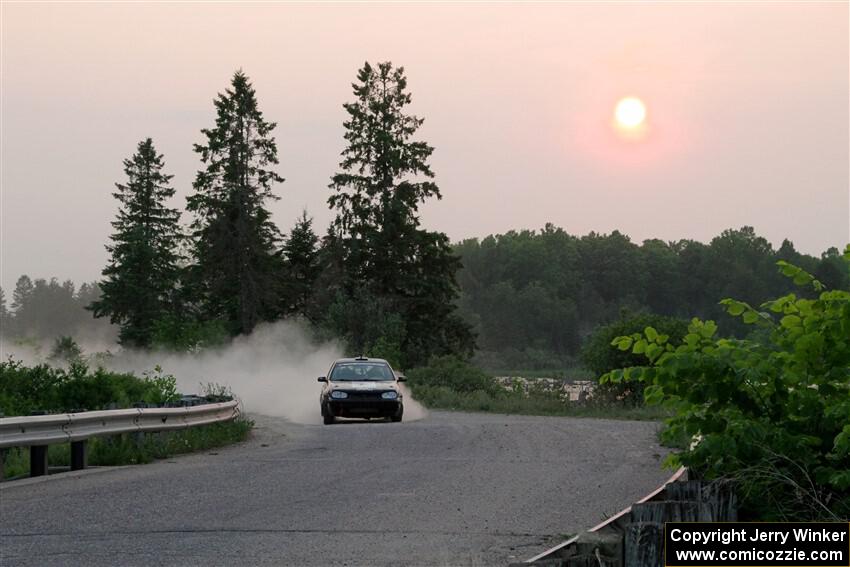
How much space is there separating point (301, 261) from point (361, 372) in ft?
191

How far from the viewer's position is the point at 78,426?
16.7 m

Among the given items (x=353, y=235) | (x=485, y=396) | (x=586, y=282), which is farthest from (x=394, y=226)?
(x=586, y=282)

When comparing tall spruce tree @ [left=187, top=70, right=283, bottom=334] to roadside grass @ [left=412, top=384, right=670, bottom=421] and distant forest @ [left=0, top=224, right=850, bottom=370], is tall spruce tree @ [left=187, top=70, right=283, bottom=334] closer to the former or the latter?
roadside grass @ [left=412, top=384, right=670, bottom=421]

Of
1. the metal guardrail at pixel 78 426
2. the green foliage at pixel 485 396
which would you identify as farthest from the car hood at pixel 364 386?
the metal guardrail at pixel 78 426

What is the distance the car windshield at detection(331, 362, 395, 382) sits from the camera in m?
30.7

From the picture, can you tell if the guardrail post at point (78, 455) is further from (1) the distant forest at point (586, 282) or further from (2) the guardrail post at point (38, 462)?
(1) the distant forest at point (586, 282)

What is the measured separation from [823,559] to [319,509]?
815 centimetres

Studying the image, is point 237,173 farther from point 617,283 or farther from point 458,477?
point 617,283

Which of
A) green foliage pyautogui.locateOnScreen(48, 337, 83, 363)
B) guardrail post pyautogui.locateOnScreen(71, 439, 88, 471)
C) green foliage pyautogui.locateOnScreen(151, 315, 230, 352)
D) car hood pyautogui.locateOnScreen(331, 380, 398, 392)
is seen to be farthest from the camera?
green foliage pyautogui.locateOnScreen(48, 337, 83, 363)

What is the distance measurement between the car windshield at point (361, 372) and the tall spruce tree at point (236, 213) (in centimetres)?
4466

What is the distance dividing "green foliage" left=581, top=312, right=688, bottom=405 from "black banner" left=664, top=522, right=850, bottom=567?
33228mm

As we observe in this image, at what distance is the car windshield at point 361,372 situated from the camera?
30.7 meters

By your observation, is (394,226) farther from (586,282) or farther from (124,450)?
(586,282)

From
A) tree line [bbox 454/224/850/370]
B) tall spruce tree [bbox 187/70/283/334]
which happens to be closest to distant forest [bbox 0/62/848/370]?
tall spruce tree [bbox 187/70/283/334]
